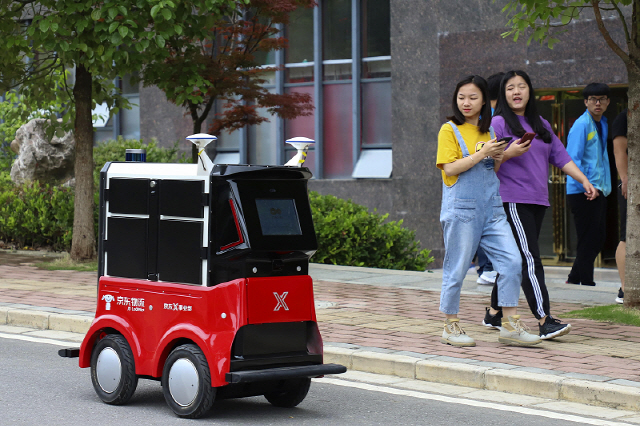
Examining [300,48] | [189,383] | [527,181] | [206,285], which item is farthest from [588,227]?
[300,48]

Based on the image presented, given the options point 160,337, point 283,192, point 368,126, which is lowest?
point 160,337

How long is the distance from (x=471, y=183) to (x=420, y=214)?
28.1ft

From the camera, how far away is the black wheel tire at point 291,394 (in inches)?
215

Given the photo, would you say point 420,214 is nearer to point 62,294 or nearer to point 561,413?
point 62,294

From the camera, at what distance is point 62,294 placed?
32.2ft

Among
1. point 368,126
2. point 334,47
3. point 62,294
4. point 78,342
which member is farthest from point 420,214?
point 78,342

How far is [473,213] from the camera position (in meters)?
6.66

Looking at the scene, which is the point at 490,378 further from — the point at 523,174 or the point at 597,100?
the point at 597,100

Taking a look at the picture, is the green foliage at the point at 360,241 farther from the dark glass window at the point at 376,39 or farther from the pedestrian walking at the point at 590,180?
the dark glass window at the point at 376,39

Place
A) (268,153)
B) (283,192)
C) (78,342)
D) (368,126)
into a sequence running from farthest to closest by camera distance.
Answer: (268,153), (368,126), (78,342), (283,192)

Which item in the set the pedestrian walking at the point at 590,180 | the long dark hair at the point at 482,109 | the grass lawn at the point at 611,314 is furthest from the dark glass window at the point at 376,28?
the long dark hair at the point at 482,109

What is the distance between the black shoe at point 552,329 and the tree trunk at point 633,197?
1403mm

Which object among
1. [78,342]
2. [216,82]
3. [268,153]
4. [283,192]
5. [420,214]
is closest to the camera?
[283,192]

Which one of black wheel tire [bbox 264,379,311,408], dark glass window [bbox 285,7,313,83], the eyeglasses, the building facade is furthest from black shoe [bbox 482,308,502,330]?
dark glass window [bbox 285,7,313,83]
